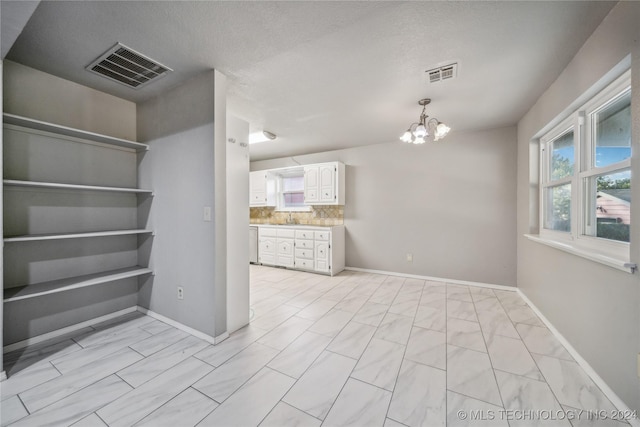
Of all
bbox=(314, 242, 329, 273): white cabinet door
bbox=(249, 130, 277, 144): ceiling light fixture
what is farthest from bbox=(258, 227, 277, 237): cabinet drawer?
bbox=(249, 130, 277, 144): ceiling light fixture

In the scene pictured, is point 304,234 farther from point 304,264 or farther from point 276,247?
point 276,247

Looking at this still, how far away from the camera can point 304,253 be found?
4.39m

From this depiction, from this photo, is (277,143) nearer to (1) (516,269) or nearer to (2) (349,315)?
(2) (349,315)

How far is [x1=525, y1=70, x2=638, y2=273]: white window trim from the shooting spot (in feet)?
5.06

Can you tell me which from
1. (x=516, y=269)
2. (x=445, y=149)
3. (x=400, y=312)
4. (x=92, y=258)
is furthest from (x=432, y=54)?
(x=92, y=258)

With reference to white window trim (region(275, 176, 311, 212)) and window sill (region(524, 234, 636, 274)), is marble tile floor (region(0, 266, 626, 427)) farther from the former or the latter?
white window trim (region(275, 176, 311, 212))

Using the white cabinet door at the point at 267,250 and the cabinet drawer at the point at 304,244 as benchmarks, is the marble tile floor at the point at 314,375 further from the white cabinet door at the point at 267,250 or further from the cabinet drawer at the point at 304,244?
the white cabinet door at the point at 267,250

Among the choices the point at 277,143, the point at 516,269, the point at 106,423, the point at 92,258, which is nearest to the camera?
the point at 106,423

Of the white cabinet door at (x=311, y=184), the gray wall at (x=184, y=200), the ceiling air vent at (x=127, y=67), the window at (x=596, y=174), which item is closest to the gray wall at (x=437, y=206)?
the white cabinet door at (x=311, y=184)

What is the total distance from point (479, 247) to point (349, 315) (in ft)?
7.75

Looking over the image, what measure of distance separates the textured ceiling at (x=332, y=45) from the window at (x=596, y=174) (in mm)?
474

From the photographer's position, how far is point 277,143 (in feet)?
14.3

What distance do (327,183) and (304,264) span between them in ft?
5.12

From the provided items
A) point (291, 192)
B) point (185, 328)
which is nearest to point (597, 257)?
point (185, 328)
